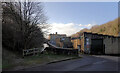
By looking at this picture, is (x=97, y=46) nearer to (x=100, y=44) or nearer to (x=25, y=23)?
(x=100, y=44)

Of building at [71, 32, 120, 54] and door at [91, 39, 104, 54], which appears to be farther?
door at [91, 39, 104, 54]

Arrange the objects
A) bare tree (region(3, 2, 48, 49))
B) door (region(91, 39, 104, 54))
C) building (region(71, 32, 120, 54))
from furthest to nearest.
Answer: door (region(91, 39, 104, 54))
building (region(71, 32, 120, 54))
bare tree (region(3, 2, 48, 49))

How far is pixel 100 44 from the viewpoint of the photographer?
23016 mm

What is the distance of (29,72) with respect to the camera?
704 cm

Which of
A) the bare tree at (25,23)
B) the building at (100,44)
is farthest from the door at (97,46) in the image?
the bare tree at (25,23)

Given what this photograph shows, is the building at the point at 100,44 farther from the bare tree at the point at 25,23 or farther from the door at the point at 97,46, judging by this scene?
the bare tree at the point at 25,23

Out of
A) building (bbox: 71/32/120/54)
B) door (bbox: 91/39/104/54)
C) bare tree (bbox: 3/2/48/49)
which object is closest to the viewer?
bare tree (bbox: 3/2/48/49)

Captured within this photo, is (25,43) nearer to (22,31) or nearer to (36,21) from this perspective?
(22,31)

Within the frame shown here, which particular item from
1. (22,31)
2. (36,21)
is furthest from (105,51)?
(22,31)

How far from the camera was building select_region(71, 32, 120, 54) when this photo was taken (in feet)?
74.2

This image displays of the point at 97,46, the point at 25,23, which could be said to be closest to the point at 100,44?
the point at 97,46

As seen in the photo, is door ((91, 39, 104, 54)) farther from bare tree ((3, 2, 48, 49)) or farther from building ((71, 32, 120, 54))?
bare tree ((3, 2, 48, 49))

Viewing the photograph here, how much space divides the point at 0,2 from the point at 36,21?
6445mm

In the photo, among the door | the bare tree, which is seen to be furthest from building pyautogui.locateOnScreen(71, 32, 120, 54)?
the bare tree
